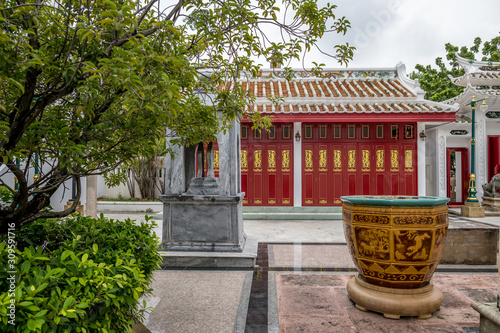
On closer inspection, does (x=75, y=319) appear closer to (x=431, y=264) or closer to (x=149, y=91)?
(x=149, y=91)

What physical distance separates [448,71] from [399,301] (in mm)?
20486

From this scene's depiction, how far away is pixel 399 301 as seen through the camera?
271 cm

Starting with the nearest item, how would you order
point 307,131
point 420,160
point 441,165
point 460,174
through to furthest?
1. point 420,160
2. point 307,131
3. point 441,165
4. point 460,174

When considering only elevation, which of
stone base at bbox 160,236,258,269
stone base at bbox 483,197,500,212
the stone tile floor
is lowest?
the stone tile floor

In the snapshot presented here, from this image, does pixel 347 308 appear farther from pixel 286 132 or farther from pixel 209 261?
pixel 286 132

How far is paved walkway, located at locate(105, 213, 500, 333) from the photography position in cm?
261

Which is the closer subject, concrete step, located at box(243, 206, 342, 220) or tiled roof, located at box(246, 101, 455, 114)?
tiled roof, located at box(246, 101, 455, 114)

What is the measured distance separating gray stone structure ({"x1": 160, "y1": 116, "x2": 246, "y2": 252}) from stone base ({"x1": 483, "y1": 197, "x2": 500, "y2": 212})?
31.9ft

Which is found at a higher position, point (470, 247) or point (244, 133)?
point (244, 133)

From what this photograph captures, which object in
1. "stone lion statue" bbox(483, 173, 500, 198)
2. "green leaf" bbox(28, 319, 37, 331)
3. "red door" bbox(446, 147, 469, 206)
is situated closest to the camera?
"green leaf" bbox(28, 319, 37, 331)

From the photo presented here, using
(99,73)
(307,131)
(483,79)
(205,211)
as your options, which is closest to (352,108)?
(307,131)

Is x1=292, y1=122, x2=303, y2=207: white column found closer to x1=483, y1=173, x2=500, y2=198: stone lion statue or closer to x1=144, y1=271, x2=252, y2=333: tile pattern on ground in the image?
x1=144, y1=271, x2=252, y2=333: tile pattern on ground

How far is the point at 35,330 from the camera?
3.78ft

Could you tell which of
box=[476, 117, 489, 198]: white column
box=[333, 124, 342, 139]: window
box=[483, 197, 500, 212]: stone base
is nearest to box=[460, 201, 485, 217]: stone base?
box=[483, 197, 500, 212]: stone base
